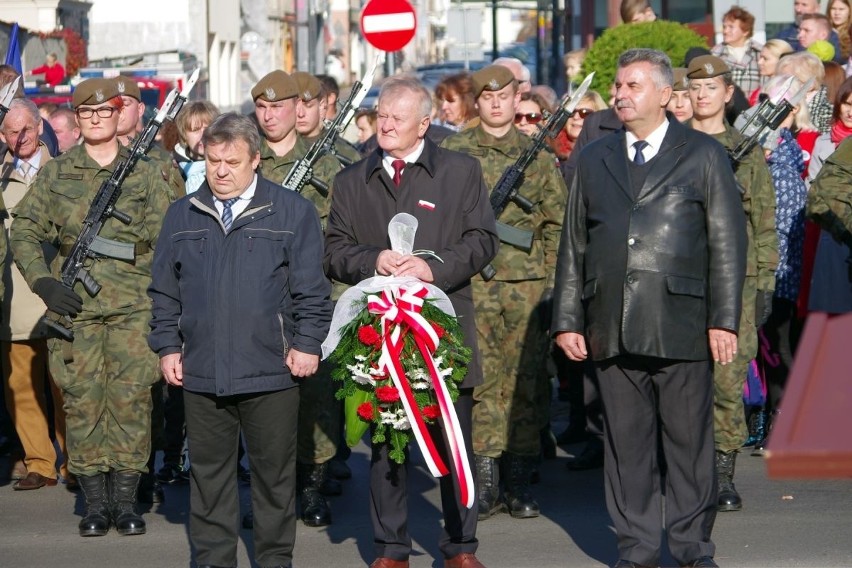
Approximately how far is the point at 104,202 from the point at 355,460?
265 cm

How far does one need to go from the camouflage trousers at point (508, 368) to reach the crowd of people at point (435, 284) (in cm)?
1

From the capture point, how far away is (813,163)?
921cm

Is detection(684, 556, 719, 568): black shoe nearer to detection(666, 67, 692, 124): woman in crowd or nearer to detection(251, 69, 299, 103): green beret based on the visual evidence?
detection(666, 67, 692, 124): woman in crowd

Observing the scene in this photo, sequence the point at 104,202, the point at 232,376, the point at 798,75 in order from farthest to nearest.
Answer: the point at 798,75, the point at 104,202, the point at 232,376

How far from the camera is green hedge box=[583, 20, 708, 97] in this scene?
16016mm

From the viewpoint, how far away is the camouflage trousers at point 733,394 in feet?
25.0

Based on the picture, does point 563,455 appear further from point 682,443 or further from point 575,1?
point 575,1

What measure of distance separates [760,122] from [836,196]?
594 millimetres

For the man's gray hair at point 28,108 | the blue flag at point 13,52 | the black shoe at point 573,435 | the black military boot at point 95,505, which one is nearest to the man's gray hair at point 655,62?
the black military boot at point 95,505

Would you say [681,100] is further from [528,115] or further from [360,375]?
[360,375]

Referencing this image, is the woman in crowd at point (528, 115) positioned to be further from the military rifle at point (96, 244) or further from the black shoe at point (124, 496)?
the black shoe at point (124, 496)

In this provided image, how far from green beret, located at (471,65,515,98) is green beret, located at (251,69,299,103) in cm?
98

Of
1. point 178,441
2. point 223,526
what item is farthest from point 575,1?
point 223,526

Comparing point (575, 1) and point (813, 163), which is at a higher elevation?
point (575, 1)
